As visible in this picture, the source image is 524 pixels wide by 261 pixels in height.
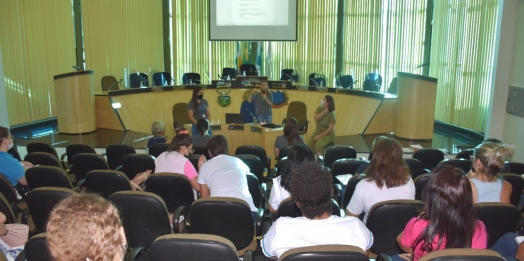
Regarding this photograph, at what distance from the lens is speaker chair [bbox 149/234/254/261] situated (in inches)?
97.1

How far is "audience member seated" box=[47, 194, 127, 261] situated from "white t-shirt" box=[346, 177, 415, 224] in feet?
7.93

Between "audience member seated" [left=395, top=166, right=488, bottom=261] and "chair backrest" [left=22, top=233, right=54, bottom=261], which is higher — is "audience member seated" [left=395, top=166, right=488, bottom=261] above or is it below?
above

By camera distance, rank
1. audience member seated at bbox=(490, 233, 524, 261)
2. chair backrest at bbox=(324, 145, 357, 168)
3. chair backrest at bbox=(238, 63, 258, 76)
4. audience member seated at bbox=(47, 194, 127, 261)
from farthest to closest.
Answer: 1. chair backrest at bbox=(238, 63, 258, 76)
2. chair backrest at bbox=(324, 145, 357, 168)
3. audience member seated at bbox=(490, 233, 524, 261)
4. audience member seated at bbox=(47, 194, 127, 261)

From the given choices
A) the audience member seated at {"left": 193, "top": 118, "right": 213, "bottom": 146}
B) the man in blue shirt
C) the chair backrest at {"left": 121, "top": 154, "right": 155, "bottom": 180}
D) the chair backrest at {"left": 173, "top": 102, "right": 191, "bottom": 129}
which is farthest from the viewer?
the chair backrest at {"left": 173, "top": 102, "right": 191, "bottom": 129}

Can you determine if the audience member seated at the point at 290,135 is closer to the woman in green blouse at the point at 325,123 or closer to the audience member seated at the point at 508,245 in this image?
the woman in green blouse at the point at 325,123

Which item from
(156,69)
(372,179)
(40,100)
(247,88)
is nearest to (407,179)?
(372,179)

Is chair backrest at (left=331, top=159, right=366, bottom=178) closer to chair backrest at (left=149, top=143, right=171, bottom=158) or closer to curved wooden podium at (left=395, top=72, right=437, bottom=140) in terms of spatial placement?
chair backrest at (left=149, top=143, right=171, bottom=158)

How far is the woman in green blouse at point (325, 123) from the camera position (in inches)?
311

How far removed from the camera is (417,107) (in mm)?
9094

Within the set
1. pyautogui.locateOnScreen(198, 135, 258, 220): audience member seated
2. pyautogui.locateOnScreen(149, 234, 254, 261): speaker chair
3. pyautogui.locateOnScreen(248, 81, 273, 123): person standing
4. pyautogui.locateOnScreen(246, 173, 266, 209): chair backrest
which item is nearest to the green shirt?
pyautogui.locateOnScreen(248, 81, 273, 123): person standing

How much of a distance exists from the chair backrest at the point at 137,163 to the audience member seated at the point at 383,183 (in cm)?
242

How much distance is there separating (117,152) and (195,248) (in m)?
3.89

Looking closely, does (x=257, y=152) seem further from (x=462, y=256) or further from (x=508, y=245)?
(x=462, y=256)

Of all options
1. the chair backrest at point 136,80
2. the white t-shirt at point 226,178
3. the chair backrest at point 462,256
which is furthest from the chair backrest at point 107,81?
the chair backrest at point 462,256
